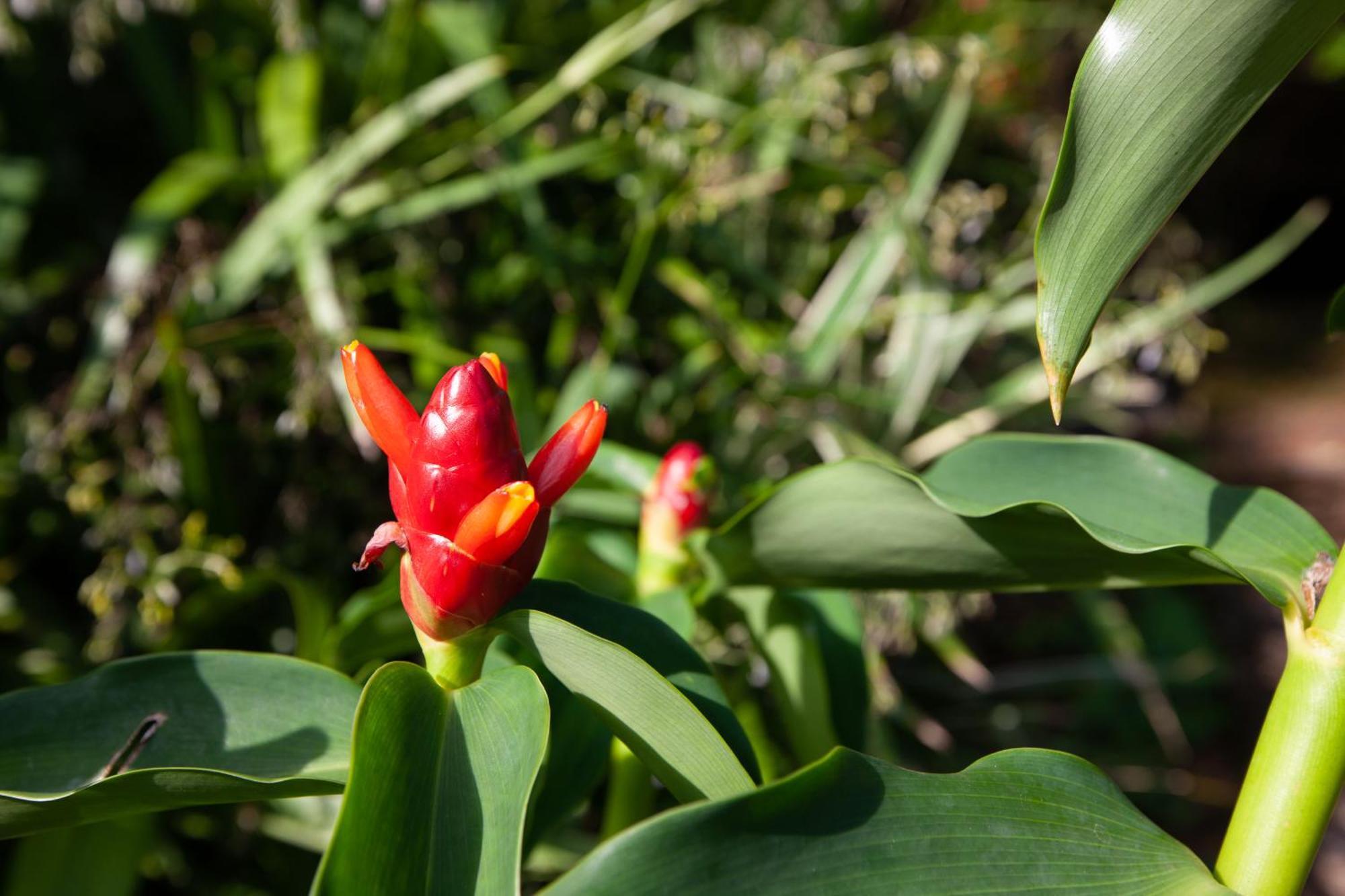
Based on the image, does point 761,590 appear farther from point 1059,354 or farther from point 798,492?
point 1059,354

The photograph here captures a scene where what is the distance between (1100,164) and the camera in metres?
0.41

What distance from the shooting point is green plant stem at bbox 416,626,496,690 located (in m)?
0.48

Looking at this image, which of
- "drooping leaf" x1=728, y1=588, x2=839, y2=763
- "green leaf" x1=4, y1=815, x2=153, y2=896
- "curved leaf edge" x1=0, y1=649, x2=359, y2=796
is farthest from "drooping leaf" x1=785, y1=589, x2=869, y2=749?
"green leaf" x1=4, y1=815, x2=153, y2=896

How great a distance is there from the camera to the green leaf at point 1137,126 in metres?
0.39

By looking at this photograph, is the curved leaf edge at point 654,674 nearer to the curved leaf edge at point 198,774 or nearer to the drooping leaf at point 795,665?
the curved leaf edge at point 198,774

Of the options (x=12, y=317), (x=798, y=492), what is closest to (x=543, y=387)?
(x=12, y=317)

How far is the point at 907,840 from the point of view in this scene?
1.36ft

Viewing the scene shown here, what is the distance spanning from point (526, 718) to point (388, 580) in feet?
1.22

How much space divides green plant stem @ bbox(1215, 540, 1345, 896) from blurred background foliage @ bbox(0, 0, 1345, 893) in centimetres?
42

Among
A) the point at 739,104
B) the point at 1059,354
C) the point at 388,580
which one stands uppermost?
the point at 739,104

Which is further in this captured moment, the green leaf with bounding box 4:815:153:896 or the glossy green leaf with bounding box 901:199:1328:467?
the glossy green leaf with bounding box 901:199:1328:467

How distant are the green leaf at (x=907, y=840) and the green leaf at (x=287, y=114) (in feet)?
3.95

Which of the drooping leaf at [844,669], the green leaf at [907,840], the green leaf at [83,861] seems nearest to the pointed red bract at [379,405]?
the green leaf at [907,840]

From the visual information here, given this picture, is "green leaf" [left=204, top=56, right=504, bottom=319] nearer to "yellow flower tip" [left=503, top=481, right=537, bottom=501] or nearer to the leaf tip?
"yellow flower tip" [left=503, top=481, right=537, bottom=501]
